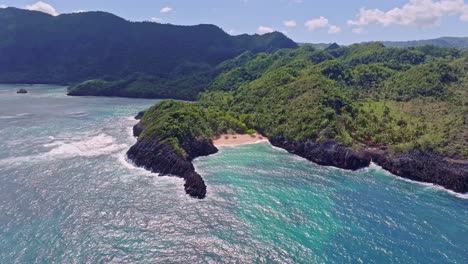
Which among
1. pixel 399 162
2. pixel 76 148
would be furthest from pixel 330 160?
pixel 76 148

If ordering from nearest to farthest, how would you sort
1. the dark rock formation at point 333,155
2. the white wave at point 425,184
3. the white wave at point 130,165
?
the white wave at point 425,184 < the white wave at point 130,165 < the dark rock formation at point 333,155

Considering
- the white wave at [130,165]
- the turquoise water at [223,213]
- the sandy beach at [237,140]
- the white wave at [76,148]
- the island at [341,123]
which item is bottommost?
the turquoise water at [223,213]

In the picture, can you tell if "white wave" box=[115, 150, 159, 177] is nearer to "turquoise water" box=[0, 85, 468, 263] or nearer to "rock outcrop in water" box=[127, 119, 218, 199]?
"turquoise water" box=[0, 85, 468, 263]

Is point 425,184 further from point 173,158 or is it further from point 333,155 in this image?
point 173,158

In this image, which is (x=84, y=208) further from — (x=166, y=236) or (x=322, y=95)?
(x=322, y=95)

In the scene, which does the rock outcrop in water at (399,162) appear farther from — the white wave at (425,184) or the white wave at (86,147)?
the white wave at (86,147)

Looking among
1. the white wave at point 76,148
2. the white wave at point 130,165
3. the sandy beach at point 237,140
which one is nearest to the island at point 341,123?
the white wave at point 130,165
